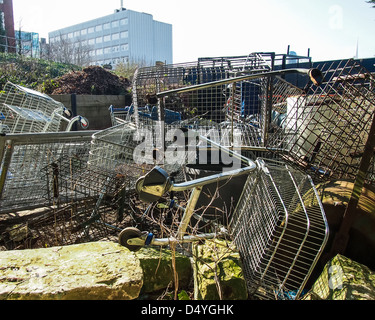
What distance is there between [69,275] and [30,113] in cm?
320

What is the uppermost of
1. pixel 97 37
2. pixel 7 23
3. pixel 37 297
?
pixel 97 37

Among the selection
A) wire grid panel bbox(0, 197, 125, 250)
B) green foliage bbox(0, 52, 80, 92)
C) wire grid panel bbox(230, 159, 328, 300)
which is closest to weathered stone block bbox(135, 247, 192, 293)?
wire grid panel bbox(230, 159, 328, 300)

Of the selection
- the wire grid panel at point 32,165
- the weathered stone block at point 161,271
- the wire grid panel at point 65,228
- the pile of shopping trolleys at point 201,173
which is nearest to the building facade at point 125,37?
the pile of shopping trolleys at point 201,173

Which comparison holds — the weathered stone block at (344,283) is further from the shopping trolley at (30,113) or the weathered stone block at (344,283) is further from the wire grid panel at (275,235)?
the shopping trolley at (30,113)

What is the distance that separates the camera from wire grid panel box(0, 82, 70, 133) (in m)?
4.05

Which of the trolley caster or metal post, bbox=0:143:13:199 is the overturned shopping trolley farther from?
metal post, bbox=0:143:13:199

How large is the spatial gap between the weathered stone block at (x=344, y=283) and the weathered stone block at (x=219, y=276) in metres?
0.43

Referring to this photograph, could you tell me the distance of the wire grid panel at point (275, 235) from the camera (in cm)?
193

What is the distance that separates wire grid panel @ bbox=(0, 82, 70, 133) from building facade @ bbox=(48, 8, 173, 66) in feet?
124

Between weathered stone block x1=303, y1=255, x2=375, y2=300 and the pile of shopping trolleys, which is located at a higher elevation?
the pile of shopping trolleys
